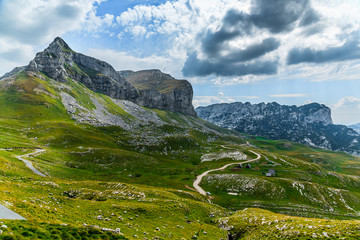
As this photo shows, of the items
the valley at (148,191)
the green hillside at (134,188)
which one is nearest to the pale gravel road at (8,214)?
the valley at (148,191)

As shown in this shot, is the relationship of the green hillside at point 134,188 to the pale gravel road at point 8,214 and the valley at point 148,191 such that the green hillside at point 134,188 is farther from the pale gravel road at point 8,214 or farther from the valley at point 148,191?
the pale gravel road at point 8,214

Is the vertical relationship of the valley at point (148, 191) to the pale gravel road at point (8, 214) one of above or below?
below

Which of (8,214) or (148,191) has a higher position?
(8,214)

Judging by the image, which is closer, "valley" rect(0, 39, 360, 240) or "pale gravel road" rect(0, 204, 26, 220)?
"pale gravel road" rect(0, 204, 26, 220)

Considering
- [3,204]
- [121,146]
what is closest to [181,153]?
[121,146]

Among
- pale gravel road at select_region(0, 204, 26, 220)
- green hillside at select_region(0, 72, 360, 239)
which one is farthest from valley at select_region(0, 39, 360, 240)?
pale gravel road at select_region(0, 204, 26, 220)

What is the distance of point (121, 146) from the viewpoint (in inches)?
6309

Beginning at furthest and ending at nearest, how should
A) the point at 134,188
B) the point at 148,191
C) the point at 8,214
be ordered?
the point at 134,188 → the point at 148,191 → the point at 8,214

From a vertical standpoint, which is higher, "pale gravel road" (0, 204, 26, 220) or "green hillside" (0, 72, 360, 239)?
"pale gravel road" (0, 204, 26, 220)

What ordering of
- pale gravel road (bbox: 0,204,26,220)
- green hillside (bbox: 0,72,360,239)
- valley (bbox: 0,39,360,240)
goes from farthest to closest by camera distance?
1. green hillside (bbox: 0,72,360,239)
2. valley (bbox: 0,39,360,240)
3. pale gravel road (bbox: 0,204,26,220)

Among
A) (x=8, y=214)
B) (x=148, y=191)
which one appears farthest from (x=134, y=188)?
(x=8, y=214)

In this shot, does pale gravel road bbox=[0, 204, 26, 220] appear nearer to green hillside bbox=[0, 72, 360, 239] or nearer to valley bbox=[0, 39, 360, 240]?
valley bbox=[0, 39, 360, 240]

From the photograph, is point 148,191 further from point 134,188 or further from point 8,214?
point 8,214

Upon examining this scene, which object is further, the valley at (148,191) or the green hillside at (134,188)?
the green hillside at (134,188)
